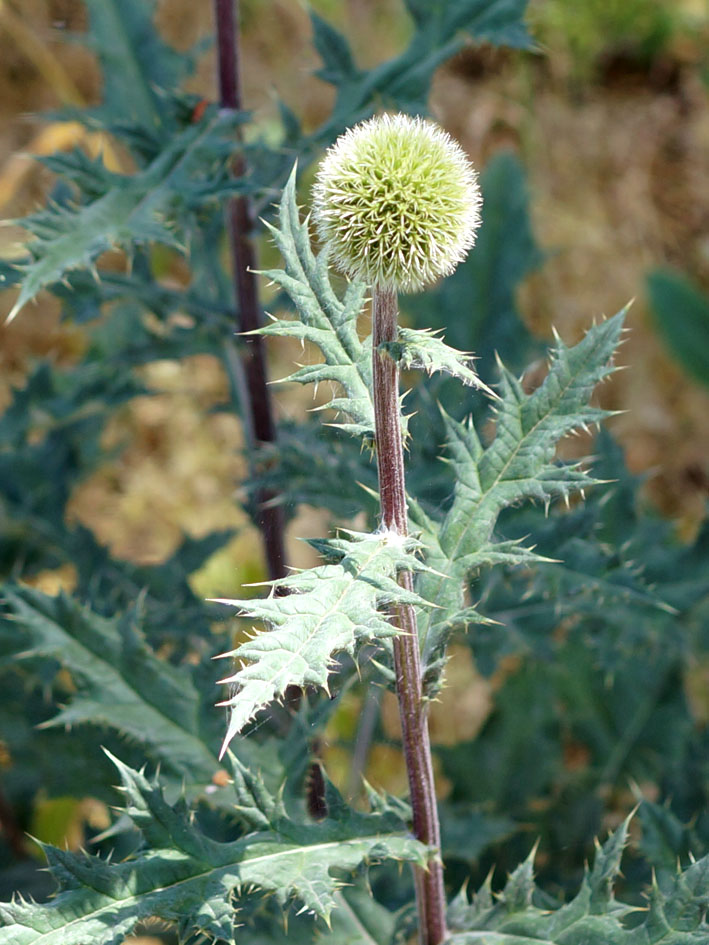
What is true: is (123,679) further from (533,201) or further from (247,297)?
(533,201)

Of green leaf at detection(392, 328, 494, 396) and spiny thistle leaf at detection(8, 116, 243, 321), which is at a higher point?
spiny thistle leaf at detection(8, 116, 243, 321)

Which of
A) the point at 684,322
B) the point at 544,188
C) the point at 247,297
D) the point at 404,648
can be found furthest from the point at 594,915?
the point at 544,188

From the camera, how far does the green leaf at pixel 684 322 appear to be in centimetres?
398

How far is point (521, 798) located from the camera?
2643mm

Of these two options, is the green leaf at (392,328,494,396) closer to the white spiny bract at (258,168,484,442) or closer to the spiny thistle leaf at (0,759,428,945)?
the white spiny bract at (258,168,484,442)

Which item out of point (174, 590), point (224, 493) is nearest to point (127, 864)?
point (174, 590)

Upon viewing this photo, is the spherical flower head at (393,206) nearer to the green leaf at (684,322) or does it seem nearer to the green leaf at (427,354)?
the green leaf at (427,354)

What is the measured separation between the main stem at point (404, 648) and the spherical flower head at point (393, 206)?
0.05 m

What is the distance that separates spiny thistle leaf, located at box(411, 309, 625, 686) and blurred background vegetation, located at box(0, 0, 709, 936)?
241 cm

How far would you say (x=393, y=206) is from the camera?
3.60 feet

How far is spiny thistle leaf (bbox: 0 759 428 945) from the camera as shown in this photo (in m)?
1.19

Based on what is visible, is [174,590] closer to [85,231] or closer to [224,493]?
[85,231]

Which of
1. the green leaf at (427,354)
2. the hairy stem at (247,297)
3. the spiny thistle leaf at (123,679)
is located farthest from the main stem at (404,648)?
the hairy stem at (247,297)

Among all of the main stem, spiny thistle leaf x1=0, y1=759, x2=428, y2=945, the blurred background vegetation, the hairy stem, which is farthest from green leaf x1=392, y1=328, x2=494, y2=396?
the blurred background vegetation
